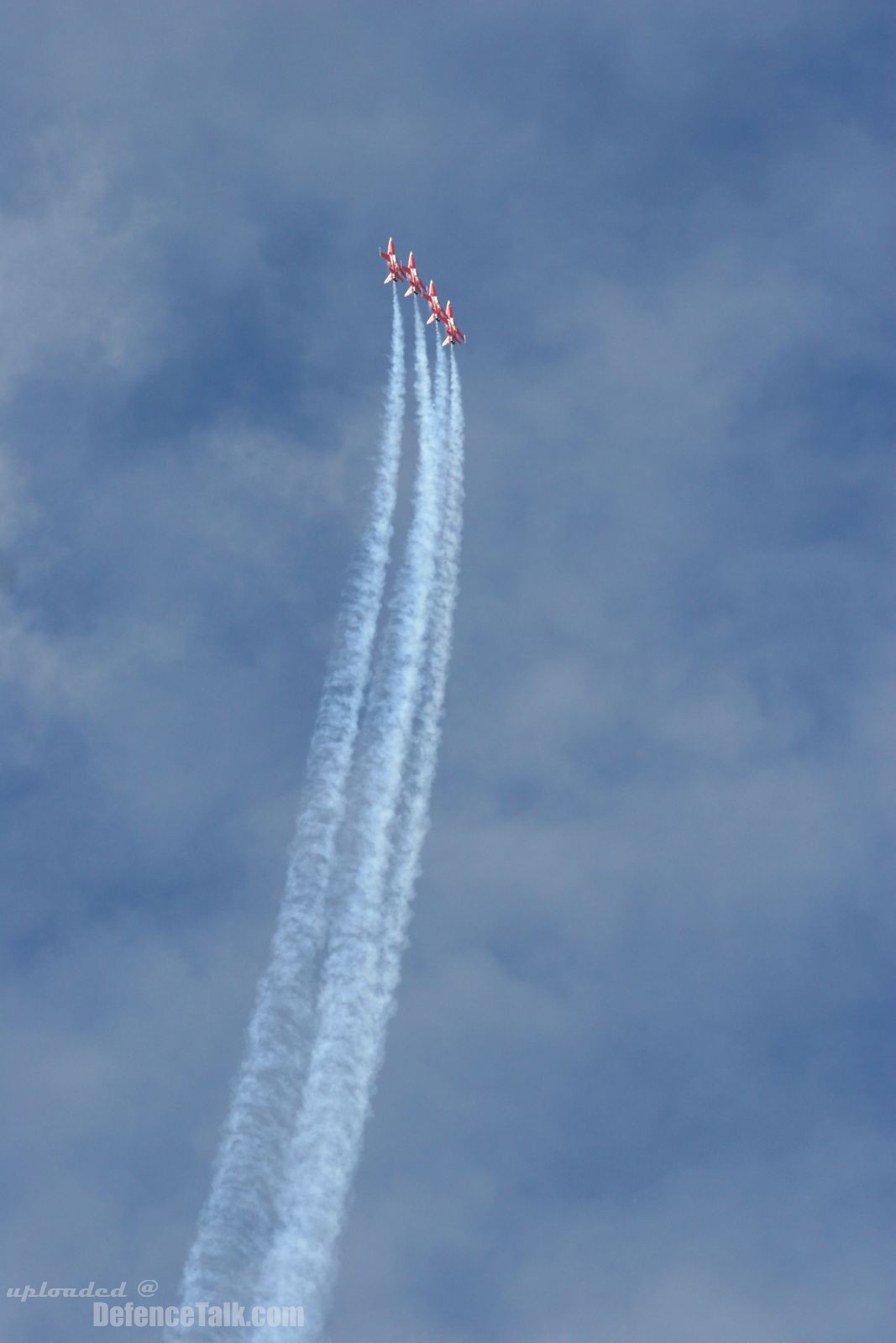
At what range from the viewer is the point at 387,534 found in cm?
13262

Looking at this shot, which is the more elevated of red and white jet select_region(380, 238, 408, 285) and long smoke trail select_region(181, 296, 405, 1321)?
red and white jet select_region(380, 238, 408, 285)

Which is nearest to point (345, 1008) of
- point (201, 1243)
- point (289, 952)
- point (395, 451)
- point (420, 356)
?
point (289, 952)

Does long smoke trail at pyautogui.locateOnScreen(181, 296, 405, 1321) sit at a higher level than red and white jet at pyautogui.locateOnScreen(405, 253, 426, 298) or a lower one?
lower

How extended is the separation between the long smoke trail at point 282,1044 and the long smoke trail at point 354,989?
83cm

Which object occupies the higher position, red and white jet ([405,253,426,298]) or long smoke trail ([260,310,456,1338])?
red and white jet ([405,253,426,298])

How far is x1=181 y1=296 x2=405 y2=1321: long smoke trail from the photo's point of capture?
110938 mm

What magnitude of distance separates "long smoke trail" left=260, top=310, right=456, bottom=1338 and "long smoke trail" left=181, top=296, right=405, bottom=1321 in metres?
0.83

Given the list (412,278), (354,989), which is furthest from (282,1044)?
(412,278)

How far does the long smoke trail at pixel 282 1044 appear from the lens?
111m

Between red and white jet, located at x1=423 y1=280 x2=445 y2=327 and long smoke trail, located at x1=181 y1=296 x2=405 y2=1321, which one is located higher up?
red and white jet, located at x1=423 y1=280 x2=445 y2=327

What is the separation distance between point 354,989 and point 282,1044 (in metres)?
4.83

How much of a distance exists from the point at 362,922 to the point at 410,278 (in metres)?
47.7

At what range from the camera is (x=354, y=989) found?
4641 inches

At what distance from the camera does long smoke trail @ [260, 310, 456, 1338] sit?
11231 centimetres
